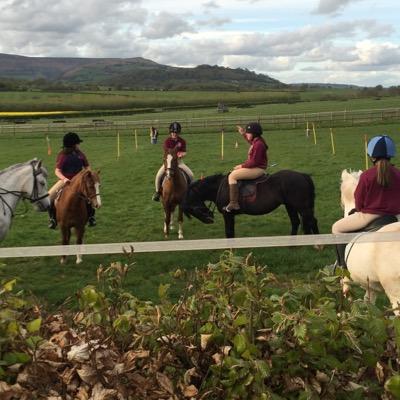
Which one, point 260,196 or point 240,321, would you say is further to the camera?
point 260,196

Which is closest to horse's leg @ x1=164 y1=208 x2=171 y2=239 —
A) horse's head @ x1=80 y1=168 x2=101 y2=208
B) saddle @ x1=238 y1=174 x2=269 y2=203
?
saddle @ x1=238 y1=174 x2=269 y2=203

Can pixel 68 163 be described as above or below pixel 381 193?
above

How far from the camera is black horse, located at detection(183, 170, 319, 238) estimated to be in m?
10.7

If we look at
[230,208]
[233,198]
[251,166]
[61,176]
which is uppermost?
[251,166]

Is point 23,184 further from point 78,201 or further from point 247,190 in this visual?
point 247,190

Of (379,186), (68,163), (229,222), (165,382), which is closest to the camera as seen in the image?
(165,382)

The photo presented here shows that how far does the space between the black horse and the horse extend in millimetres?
2954

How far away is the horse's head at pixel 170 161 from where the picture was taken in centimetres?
1192

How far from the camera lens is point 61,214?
1029 cm

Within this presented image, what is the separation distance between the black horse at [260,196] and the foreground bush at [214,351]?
8.01 meters

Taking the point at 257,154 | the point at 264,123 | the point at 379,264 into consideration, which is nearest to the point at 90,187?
the point at 257,154

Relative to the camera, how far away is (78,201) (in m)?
10.1

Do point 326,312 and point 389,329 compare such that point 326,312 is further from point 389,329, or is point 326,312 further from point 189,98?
point 189,98

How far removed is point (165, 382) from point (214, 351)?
281 mm
